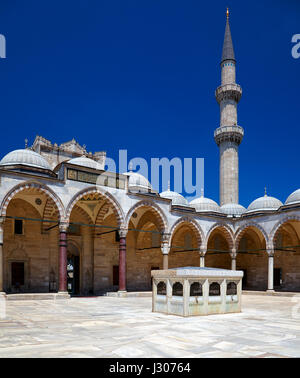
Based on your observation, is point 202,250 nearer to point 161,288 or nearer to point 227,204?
point 227,204

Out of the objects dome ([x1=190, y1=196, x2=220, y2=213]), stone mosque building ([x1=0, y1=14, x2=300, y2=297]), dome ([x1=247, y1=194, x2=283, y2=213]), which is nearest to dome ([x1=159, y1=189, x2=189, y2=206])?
stone mosque building ([x1=0, y1=14, x2=300, y2=297])

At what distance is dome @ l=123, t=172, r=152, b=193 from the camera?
25.2 m

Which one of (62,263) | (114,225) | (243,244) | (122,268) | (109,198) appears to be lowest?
(122,268)

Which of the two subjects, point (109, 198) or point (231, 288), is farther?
point (109, 198)

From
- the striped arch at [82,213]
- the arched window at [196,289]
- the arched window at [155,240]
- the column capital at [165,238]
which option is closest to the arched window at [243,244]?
the arched window at [155,240]

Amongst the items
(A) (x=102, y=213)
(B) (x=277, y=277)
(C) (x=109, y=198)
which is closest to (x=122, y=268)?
(C) (x=109, y=198)

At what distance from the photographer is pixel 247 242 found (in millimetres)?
29609

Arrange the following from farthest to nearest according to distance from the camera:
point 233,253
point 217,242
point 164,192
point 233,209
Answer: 1. point 217,242
2. point 164,192
3. point 233,209
4. point 233,253

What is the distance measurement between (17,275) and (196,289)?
1315 centimetres

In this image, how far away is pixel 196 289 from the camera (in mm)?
9984

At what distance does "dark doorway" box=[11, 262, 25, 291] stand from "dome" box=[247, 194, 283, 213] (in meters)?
16.9

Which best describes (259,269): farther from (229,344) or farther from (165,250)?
(229,344)

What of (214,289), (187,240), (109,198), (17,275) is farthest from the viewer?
(187,240)
